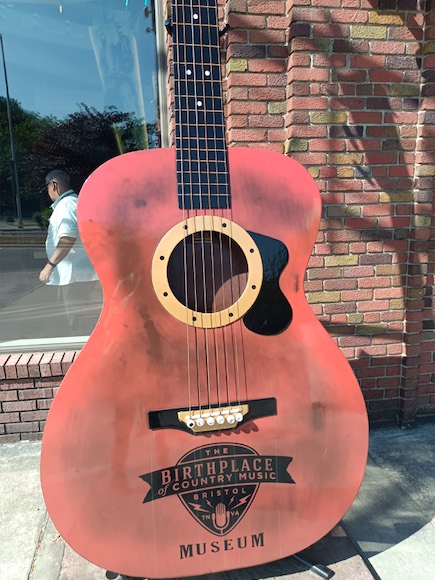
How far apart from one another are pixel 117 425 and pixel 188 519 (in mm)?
412

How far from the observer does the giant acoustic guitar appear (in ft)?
4.78

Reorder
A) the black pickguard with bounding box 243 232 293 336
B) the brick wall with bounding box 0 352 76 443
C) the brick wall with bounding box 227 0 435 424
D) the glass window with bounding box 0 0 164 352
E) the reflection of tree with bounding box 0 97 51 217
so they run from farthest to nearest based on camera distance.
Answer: the reflection of tree with bounding box 0 97 51 217
the glass window with bounding box 0 0 164 352
the brick wall with bounding box 0 352 76 443
the brick wall with bounding box 227 0 435 424
the black pickguard with bounding box 243 232 293 336

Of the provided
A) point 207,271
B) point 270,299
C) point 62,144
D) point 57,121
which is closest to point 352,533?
point 270,299

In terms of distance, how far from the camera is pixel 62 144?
3.06m

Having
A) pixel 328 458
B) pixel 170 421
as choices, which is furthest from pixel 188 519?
pixel 328 458

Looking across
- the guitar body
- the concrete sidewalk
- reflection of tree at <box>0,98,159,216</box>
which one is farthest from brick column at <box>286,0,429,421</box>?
reflection of tree at <box>0,98,159,216</box>

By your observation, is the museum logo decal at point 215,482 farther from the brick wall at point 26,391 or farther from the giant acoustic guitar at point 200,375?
the brick wall at point 26,391

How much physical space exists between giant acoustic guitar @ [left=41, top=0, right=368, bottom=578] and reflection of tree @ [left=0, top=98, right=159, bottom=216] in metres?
1.56

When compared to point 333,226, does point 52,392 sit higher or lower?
lower

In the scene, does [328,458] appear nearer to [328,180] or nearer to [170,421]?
[170,421]

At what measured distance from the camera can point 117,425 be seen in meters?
1.46

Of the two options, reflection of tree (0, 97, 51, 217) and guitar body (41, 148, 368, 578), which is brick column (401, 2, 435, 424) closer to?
guitar body (41, 148, 368, 578)

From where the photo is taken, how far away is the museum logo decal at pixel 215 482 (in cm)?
149

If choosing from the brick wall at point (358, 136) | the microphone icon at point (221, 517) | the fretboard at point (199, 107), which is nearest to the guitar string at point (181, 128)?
the fretboard at point (199, 107)
